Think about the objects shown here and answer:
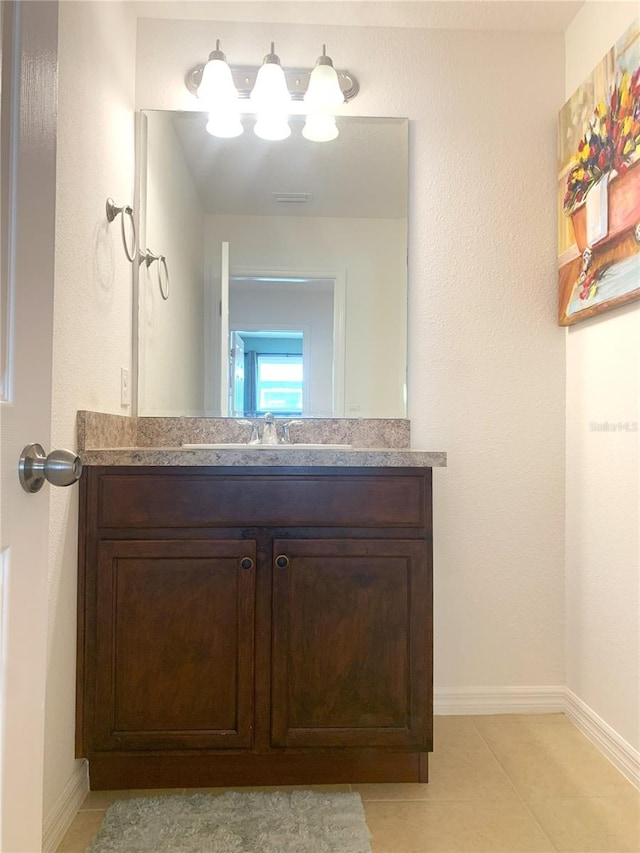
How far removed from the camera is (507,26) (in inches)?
75.9

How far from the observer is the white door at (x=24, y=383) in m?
0.61

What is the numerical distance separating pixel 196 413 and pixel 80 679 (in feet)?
2.97

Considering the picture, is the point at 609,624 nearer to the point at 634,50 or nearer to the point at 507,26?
the point at 634,50

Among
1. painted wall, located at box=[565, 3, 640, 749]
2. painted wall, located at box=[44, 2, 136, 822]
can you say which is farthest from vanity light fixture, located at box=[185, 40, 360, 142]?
painted wall, located at box=[565, 3, 640, 749]

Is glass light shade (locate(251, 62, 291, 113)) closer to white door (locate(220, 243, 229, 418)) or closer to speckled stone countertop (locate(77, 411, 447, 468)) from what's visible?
white door (locate(220, 243, 229, 418))

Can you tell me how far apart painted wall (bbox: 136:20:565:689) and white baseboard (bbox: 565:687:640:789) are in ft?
0.49

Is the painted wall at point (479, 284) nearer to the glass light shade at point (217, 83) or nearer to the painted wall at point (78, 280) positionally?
the glass light shade at point (217, 83)

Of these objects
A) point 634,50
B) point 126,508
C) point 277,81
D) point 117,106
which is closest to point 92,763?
point 126,508

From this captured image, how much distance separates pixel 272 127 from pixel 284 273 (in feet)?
1.66

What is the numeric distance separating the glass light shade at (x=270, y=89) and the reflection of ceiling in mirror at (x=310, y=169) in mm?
89

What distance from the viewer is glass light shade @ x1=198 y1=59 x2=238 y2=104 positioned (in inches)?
71.7

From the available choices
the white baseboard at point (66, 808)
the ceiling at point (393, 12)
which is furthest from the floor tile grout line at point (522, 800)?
the ceiling at point (393, 12)

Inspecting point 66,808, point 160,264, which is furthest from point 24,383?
point 160,264

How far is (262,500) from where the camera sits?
1413 mm
